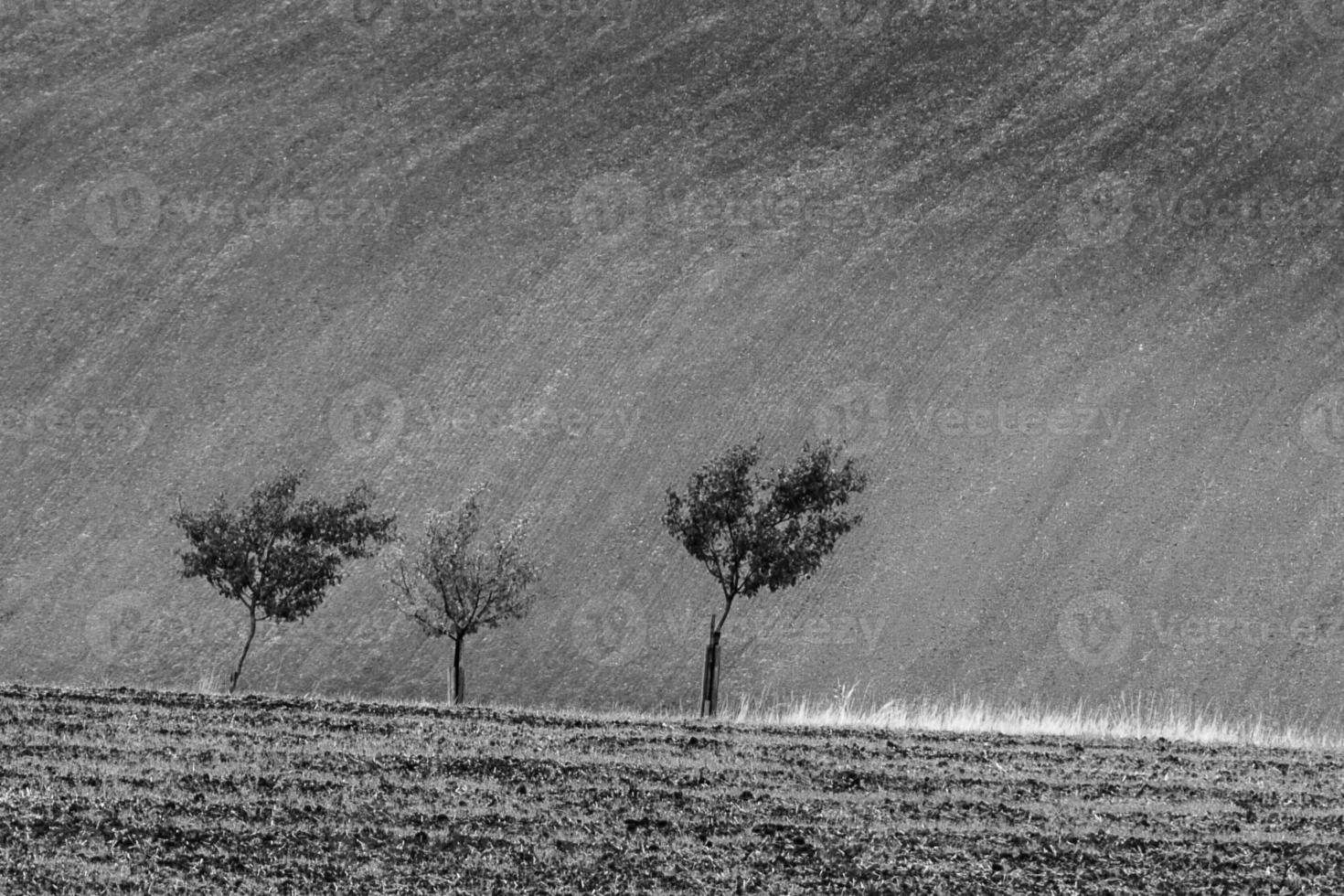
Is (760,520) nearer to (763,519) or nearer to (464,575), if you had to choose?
(763,519)

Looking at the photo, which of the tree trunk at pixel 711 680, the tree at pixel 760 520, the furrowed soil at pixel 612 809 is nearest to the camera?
the furrowed soil at pixel 612 809

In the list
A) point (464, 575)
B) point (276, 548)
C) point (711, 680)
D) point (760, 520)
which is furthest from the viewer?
point (276, 548)

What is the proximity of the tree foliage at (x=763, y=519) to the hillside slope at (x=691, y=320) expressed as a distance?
63.5 ft

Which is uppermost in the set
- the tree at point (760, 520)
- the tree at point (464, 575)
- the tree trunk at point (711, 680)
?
A: the tree at point (760, 520)

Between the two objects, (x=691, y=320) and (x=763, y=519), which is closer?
(x=763, y=519)

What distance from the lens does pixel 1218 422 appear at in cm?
7281

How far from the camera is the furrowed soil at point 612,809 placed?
16.2 meters

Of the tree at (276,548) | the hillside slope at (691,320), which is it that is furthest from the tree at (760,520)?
the hillside slope at (691,320)

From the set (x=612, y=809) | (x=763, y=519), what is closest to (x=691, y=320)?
(x=763, y=519)

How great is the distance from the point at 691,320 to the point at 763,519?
126ft

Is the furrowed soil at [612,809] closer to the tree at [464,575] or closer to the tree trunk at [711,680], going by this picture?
the tree trunk at [711,680]

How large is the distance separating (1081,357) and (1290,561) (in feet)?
47.4

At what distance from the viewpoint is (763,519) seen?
135 feet

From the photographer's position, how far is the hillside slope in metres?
63.9
